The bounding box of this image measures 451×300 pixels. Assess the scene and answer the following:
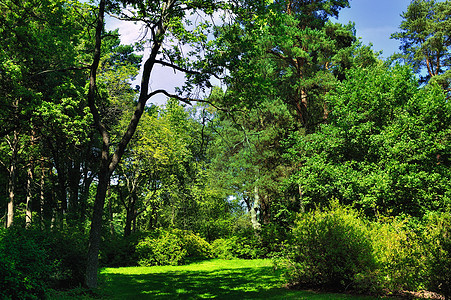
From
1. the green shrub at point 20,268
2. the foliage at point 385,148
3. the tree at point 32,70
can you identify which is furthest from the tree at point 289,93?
the green shrub at point 20,268

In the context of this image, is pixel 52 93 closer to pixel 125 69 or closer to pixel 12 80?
pixel 12 80

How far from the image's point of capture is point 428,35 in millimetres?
29047

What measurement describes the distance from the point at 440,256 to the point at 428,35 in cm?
2961

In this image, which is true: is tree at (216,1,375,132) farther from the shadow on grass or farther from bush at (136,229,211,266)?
bush at (136,229,211,266)

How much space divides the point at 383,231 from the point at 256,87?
6141 millimetres

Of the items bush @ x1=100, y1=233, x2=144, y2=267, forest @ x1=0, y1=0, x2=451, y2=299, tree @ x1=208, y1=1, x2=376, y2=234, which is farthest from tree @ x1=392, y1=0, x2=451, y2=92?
bush @ x1=100, y1=233, x2=144, y2=267

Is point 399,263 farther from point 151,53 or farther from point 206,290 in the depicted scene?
point 151,53

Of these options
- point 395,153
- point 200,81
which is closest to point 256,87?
point 200,81

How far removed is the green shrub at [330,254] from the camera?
8.68 meters

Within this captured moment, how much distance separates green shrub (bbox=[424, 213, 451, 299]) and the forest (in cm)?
3

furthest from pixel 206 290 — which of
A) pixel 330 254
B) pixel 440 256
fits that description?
pixel 440 256

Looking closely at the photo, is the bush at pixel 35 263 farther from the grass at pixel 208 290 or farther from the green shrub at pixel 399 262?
the green shrub at pixel 399 262

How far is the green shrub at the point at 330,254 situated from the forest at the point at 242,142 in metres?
0.05

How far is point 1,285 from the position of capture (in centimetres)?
512
